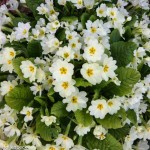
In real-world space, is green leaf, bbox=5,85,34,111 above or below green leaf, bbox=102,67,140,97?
below

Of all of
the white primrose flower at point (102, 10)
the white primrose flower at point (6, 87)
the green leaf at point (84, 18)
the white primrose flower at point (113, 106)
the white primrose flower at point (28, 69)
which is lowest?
the white primrose flower at point (113, 106)

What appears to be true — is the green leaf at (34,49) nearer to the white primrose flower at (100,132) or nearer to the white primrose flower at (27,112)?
the white primrose flower at (27,112)

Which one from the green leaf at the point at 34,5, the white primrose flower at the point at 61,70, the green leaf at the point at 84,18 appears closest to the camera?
the white primrose flower at the point at 61,70

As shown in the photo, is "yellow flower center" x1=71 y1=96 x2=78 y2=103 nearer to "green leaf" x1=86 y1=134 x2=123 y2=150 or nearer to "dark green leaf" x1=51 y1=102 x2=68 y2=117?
"dark green leaf" x1=51 y1=102 x2=68 y2=117

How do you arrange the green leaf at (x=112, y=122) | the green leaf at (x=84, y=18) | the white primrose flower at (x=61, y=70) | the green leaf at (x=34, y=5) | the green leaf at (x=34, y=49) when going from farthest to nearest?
the green leaf at (x=34, y=5), the green leaf at (x=84, y=18), the green leaf at (x=34, y=49), the green leaf at (x=112, y=122), the white primrose flower at (x=61, y=70)

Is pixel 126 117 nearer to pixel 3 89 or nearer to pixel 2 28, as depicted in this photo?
pixel 3 89

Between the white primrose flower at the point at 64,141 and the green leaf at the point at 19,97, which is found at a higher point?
the green leaf at the point at 19,97

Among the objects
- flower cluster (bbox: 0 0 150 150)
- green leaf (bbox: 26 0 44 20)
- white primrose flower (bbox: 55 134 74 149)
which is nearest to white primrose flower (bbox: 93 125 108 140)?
flower cluster (bbox: 0 0 150 150)

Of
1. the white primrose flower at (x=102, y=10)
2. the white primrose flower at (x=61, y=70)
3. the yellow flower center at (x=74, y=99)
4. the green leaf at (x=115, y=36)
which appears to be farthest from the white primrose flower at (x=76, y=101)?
the white primrose flower at (x=102, y=10)
